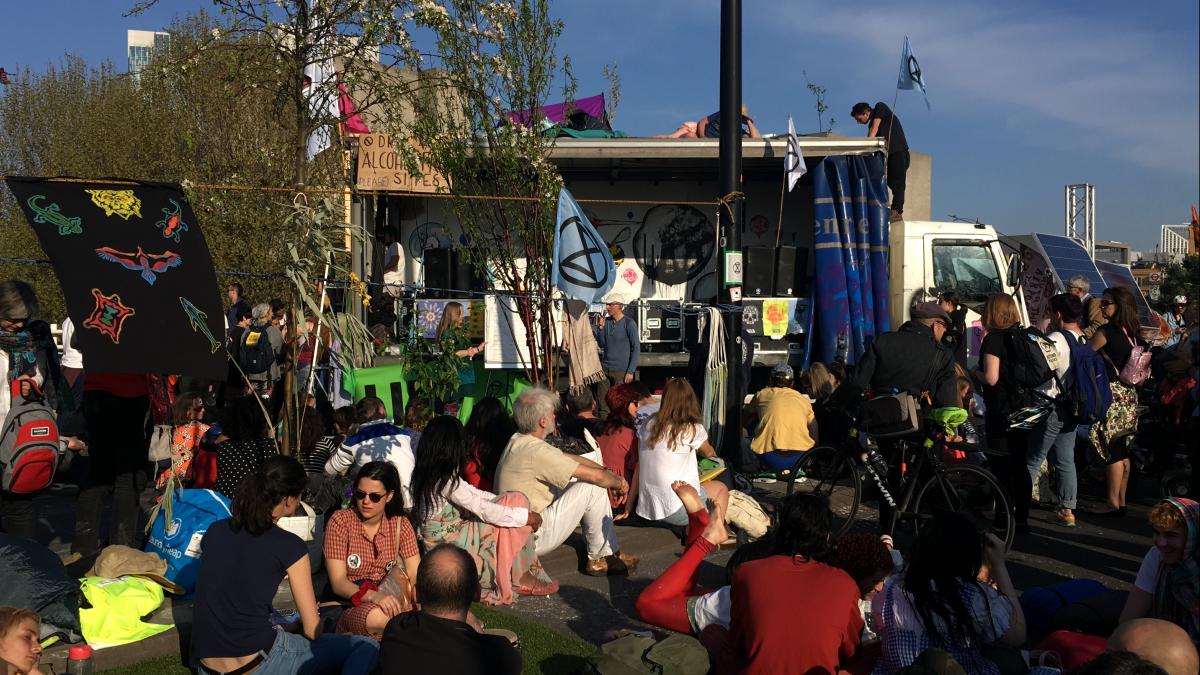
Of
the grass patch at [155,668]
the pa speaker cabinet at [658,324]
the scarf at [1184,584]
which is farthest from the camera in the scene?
the pa speaker cabinet at [658,324]

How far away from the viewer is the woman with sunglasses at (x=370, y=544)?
A: 5.83 m

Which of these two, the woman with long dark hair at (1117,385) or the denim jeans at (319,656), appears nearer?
the denim jeans at (319,656)

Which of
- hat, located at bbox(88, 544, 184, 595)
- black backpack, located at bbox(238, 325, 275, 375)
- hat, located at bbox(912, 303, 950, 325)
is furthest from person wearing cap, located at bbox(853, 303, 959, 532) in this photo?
black backpack, located at bbox(238, 325, 275, 375)

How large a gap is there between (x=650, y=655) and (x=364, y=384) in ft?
22.9

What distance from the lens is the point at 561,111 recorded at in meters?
14.2

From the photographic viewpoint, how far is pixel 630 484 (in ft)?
27.9

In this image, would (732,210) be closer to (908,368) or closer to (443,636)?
(908,368)

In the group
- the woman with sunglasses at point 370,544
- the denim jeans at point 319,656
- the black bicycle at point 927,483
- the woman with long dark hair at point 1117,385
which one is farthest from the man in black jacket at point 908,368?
the denim jeans at point 319,656

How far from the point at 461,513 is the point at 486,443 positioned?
103 centimetres

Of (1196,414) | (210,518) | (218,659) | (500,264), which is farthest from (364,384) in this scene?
(1196,414)

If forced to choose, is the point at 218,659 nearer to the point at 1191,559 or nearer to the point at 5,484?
the point at 5,484

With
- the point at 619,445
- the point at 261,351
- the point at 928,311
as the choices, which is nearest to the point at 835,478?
the point at 928,311

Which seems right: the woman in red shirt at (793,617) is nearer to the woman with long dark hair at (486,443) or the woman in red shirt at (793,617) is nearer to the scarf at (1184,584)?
the scarf at (1184,584)

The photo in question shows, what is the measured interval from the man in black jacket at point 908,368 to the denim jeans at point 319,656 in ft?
15.2
